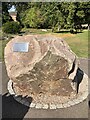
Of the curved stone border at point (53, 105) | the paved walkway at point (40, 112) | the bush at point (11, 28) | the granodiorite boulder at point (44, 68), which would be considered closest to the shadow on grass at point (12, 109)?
the paved walkway at point (40, 112)

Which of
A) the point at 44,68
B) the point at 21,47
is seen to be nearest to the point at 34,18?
the point at 21,47

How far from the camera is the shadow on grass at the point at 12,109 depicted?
9594 millimetres

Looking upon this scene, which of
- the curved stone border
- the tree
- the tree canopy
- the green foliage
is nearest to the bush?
the tree canopy

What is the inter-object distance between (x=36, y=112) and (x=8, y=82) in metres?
3.44

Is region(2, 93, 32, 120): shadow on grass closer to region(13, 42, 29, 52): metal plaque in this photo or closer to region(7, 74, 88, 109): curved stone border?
region(7, 74, 88, 109): curved stone border

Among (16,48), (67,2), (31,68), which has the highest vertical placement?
(67,2)

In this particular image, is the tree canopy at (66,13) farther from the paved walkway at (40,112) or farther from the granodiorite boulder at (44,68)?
the paved walkway at (40,112)

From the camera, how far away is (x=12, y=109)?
33.0 ft

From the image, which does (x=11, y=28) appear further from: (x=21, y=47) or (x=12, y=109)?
(x=12, y=109)

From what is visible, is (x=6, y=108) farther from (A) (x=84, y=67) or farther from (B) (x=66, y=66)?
(A) (x=84, y=67)

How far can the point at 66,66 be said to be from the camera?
10539 mm

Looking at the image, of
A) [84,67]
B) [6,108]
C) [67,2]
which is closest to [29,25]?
[67,2]

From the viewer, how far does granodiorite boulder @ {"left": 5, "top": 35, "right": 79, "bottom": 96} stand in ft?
34.4

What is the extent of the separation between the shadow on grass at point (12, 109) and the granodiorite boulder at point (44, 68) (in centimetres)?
79
